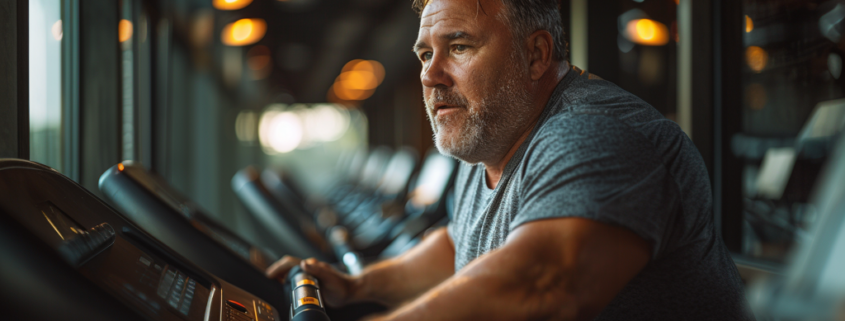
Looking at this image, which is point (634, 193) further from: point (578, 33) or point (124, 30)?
point (124, 30)

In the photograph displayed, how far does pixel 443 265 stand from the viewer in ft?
5.66

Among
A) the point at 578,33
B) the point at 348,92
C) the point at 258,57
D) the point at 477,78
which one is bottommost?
the point at 348,92

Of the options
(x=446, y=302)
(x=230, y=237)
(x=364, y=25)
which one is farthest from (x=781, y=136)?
(x=364, y=25)

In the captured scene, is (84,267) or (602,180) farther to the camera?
(602,180)

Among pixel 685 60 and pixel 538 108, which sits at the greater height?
pixel 685 60

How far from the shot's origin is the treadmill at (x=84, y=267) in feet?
2.01

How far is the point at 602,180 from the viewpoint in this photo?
2.81 ft

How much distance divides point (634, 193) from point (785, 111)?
127 cm

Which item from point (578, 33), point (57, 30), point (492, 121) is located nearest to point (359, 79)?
point (578, 33)

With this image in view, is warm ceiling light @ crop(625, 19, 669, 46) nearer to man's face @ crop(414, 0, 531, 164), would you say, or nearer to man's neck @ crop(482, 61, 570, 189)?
man's neck @ crop(482, 61, 570, 189)

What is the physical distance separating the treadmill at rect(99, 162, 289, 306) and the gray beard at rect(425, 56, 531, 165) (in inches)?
22.7

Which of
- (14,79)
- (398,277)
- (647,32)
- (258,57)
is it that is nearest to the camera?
(14,79)

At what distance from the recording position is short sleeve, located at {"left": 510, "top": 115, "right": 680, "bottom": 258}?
0.84m

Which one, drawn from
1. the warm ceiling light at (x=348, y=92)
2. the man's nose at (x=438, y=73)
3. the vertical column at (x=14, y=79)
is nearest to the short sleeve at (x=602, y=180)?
the man's nose at (x=438, y=73)
